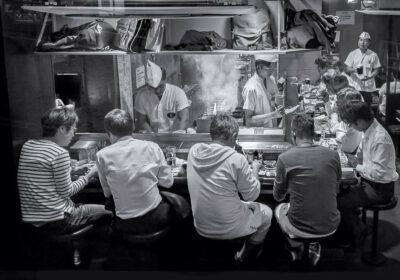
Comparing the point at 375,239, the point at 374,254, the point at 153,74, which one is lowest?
the point at 374,254

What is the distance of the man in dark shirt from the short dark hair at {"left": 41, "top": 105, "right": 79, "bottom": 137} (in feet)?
5.45

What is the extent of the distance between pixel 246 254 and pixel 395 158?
1411 mm

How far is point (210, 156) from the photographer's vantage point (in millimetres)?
3842

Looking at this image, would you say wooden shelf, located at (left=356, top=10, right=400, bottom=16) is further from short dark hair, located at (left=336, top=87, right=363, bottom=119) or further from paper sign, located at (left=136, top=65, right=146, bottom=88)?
paper sign, located at (left=136, top=65, right=146, bottom=88)

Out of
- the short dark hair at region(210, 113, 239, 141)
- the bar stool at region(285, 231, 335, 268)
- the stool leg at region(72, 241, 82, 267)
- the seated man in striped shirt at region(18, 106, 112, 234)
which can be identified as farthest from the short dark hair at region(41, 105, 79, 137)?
the bar stool at region(285, 231, 335, 268)

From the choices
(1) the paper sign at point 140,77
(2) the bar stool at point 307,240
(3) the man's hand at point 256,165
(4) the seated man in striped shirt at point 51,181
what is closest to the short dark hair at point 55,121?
(4) the seated man in striped shirt at point 51,181

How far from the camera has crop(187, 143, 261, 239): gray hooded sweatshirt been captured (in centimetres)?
384

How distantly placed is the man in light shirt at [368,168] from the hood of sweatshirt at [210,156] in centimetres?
110

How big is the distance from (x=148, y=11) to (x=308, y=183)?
185cm

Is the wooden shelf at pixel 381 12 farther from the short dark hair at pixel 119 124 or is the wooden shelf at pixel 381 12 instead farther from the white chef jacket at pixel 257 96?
the short dark hair at pixel 119 124

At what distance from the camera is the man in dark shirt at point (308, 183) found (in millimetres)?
3811

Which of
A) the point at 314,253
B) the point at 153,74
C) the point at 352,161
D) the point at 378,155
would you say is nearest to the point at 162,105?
the point at 153,74

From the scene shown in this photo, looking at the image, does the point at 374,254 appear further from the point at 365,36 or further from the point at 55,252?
the point at 55,252

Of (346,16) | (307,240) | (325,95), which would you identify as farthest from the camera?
→ (325,95)
